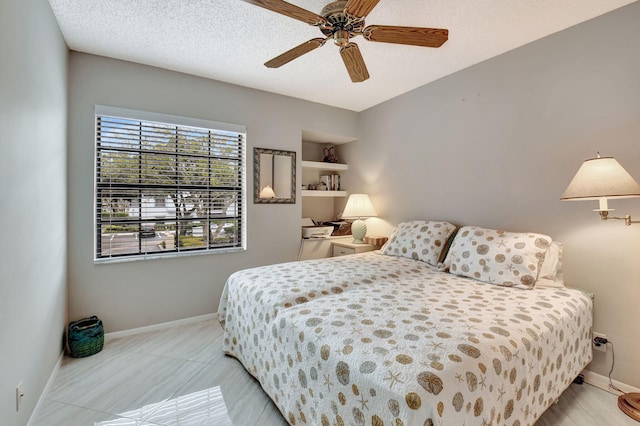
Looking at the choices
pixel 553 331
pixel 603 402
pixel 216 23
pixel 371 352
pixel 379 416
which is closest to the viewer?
pixel 379 416

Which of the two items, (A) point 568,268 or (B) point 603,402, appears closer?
(B) point 603,402

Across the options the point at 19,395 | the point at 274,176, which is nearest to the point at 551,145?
the point at 274,176

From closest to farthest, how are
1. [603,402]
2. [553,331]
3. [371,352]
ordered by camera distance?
1. [371,352]
2. [553,331]
3. [603,402]

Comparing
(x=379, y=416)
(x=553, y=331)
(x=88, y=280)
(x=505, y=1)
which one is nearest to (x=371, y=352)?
(x=379, y=416)

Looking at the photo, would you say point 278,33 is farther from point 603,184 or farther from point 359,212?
point 603,184

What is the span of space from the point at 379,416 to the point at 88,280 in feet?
8.90

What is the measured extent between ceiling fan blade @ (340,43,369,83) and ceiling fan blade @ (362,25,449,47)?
0.38 feet

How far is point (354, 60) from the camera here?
6.29 feet

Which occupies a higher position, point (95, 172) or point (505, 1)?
point (505, 1)

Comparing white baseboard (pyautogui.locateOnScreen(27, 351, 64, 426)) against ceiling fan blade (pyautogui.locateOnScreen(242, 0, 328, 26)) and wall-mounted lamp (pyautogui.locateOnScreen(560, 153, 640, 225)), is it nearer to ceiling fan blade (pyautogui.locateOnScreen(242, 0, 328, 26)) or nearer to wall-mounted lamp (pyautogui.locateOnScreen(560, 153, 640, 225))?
ceiling fan blade (pyautogui.locateOnScreen(242, 0, 328, 26))

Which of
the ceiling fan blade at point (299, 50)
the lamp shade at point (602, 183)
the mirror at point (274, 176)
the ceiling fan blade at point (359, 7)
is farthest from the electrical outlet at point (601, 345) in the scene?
the mirror at point (274, 176)

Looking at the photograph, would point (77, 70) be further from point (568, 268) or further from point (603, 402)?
point (603, 402)

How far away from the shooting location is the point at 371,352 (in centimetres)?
115

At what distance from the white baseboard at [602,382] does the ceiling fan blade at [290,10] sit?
2913 mm
